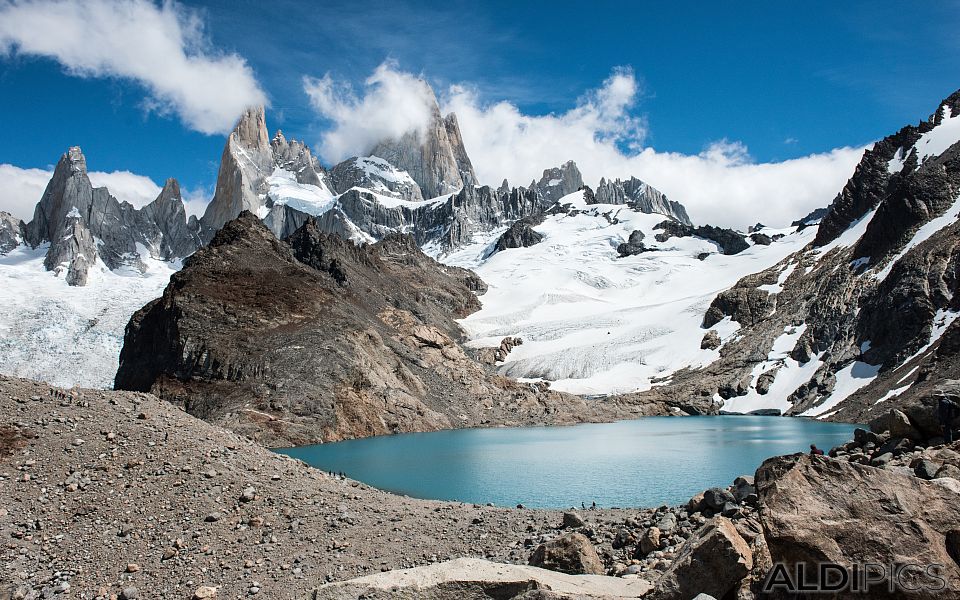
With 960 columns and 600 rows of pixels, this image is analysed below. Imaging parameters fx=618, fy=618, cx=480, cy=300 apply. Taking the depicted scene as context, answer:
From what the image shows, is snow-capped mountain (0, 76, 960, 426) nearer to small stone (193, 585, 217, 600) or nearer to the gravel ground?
the gravel ground

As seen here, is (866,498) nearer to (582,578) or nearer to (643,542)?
(582,578)

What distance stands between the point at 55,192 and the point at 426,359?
458 feet

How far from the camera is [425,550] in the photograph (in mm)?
12922

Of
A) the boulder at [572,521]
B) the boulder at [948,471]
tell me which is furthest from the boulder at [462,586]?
the boulder at [572,521]

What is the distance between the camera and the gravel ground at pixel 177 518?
412 inches

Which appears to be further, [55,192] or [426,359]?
[55,192]

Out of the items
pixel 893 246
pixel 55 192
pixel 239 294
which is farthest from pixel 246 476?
pixel 55 192

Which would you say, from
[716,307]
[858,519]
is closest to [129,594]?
[858,519]

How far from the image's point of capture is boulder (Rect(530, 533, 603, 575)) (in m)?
10.2

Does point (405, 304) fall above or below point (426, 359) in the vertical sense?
above

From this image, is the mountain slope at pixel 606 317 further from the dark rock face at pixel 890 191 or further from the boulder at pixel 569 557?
the boulder at pixel 569 557

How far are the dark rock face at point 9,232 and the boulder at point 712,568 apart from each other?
18620 cm

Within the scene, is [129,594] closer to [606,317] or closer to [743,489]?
[743,489]

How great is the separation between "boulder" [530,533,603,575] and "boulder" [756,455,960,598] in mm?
3791
